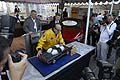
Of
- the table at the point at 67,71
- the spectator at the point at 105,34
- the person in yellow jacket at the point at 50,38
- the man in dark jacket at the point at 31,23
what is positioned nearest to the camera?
the table at the point at 67,71

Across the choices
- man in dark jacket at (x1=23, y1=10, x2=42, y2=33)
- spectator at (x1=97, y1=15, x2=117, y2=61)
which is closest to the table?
spectator at (x1=97, y1=15, x2=117, y2=61)

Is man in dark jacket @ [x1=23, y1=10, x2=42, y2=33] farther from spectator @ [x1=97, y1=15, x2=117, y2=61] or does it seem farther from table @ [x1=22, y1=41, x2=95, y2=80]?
spectator @ [x1=97, y1=15, x2=117, y2=61]

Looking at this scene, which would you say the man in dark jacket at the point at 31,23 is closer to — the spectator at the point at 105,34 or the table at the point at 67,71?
the table at the point at 67,71

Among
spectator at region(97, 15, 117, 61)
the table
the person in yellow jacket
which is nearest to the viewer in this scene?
the table

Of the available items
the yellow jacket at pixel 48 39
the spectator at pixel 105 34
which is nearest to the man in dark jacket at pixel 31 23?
the yellow jacket at pixel 48 39

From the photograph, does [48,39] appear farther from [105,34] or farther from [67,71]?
[105,34]

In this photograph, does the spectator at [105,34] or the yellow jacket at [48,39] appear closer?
the yellow jacket at [48,39]

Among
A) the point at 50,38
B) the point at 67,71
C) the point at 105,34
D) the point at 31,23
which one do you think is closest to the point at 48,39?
the point at 50,38

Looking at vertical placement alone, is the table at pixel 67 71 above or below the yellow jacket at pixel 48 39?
below

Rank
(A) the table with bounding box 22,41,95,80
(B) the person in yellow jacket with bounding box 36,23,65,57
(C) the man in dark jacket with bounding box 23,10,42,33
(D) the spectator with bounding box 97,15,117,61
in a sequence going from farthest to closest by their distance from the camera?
(C) the man in dark jacket with bounding box 23,10,42,33, (D) the spectator with bounding box 97,15,117,61, (B) the person in yellow jacket with bounding box 36,23,65,57, (A) the table with bounding box 22,41,95,80

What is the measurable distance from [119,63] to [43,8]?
39.0 ft

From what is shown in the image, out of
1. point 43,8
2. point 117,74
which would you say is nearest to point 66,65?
point 117,74

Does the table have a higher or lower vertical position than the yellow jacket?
lower

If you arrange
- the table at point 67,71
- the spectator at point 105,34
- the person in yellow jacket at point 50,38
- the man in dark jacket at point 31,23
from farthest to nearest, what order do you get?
the man in dark jacket at point 31,23
the spectator at point 105,34
the person in yellow jacket at point 50,38
the table at point 67,71
